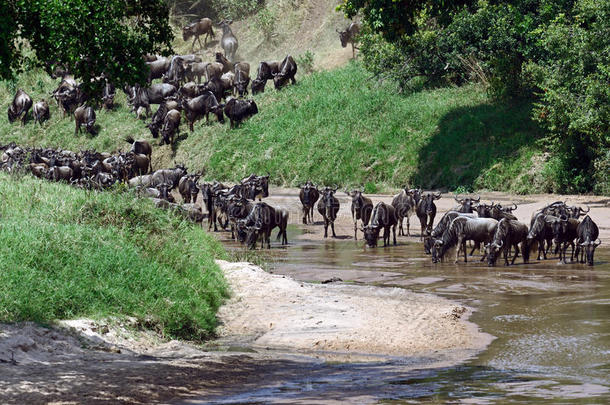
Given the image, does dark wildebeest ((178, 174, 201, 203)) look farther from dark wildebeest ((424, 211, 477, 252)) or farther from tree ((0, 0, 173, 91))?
tree ((0, 0, 173, 91))

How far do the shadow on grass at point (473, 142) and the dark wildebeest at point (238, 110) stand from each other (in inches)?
492

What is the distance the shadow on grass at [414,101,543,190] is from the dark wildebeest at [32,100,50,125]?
27.8 m

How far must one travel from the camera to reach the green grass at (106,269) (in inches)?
493

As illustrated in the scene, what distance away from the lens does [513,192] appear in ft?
113

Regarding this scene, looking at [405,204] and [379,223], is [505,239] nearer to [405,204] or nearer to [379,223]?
[379,223]

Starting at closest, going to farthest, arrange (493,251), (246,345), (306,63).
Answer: (246,345), (493,251), (306,63)

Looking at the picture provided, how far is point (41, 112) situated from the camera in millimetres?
56312

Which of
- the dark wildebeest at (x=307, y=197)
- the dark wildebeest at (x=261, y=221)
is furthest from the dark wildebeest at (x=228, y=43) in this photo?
the dark wildebeest at (x=261, y=221)

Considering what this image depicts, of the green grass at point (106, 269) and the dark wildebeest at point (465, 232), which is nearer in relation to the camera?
the green grass at point (106, 269)

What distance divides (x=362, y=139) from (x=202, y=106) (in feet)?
34.8

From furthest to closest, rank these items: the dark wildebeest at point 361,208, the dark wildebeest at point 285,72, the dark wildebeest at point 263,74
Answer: the dark wildebeest at point 263,74
the dark wildebeest at point 285,72
the dark wildebeest at point 361,208

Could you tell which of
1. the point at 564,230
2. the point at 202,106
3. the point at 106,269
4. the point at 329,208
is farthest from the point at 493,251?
the point at 202,106

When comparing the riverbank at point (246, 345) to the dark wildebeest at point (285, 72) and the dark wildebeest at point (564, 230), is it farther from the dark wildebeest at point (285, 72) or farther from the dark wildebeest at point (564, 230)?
the dark wildebeest at point (285, 72)

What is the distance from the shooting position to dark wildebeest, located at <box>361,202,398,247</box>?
25.7 m
